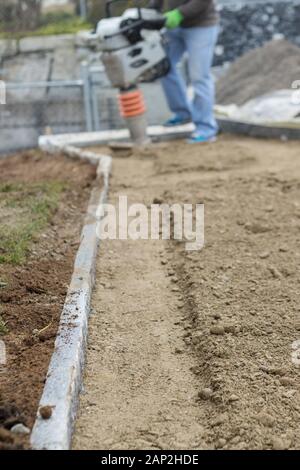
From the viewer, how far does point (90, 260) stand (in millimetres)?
3492

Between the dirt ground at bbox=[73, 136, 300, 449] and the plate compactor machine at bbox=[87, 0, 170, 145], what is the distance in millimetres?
1907

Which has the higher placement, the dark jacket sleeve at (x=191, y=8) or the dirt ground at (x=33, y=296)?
the dark jacket sleeve at (x=191, y=8)

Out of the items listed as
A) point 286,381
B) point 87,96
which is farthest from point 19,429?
point 87,96

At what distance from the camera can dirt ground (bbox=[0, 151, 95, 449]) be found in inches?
87.6

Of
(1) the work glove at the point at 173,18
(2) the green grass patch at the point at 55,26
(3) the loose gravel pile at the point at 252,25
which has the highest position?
(1) the work glove at the point at 173,18

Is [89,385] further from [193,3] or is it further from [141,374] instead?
[193,3]

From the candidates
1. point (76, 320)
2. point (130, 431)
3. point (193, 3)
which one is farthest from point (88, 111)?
point (130, 431)

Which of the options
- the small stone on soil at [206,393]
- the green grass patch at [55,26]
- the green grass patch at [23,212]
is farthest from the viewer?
the green grass patch at [55,26]

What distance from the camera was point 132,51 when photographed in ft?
20.8

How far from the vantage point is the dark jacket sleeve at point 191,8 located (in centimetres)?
635

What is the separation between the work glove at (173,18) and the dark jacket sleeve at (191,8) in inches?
1.7
